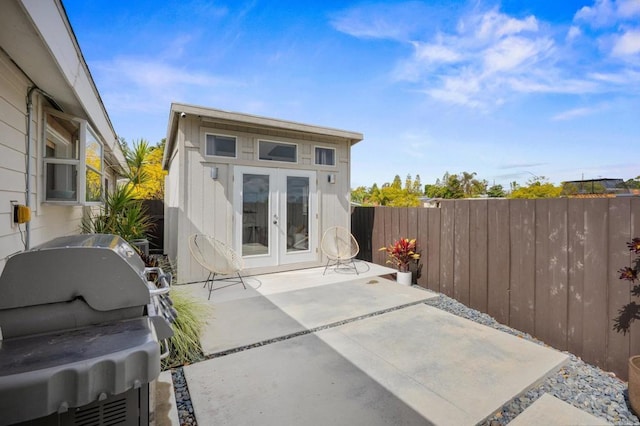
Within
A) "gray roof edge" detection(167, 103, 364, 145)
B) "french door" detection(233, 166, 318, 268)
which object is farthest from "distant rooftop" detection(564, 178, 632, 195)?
"french door" detection(233, 166, 318, 268)

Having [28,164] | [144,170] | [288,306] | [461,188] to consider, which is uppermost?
[461,188]

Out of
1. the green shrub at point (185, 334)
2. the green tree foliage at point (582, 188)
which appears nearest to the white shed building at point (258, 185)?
the green shrub at point (185, 334)

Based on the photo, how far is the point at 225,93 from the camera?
7.45m

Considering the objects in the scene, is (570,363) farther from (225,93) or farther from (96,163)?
(225,93)

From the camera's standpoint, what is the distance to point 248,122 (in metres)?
5.09

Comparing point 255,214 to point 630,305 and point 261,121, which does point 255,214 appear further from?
point 630,305

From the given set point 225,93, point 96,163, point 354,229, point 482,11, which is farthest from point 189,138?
point 482,11

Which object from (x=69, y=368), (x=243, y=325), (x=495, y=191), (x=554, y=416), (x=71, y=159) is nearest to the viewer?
(x=69, y=368)

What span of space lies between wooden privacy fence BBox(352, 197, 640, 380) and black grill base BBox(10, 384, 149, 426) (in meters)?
3.60

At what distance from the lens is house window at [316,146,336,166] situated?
623cm

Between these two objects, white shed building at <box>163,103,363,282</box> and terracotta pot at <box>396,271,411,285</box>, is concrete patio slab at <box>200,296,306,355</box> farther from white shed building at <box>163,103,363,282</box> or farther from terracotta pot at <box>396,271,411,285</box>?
terracotta pot at <box>396,271,411,285</box>

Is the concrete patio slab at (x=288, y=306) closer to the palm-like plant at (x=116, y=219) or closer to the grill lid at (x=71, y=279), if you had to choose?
the palm-like plant at (x=116, y=219)

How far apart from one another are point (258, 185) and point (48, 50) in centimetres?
382

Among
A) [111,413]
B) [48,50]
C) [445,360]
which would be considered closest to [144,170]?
[48,50]
